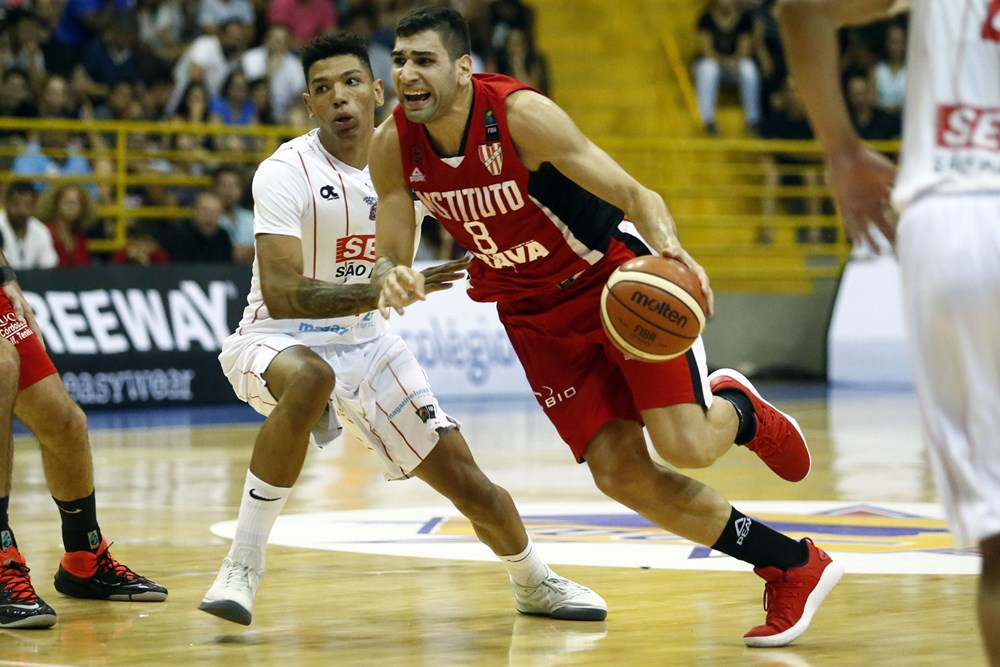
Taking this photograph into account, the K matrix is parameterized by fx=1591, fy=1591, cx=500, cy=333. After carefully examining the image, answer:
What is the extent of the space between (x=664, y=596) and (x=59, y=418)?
2.35 metres

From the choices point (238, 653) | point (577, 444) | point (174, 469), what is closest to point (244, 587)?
point (238, 653)

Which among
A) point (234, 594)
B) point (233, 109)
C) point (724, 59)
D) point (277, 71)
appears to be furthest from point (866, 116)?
point (234, 594)

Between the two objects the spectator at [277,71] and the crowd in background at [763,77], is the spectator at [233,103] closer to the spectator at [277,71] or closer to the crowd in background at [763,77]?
the spectator at [277,71]

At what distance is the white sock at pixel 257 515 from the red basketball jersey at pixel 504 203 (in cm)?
109

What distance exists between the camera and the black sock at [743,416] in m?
5.58

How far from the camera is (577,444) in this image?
215 inches

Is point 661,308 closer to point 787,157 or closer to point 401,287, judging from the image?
point 401,287

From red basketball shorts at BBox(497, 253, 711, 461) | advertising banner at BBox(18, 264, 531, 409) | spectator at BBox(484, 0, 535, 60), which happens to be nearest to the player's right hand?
red basketball shorts at BBox(497, 253, 711, 461)

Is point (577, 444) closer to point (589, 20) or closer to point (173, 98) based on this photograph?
point (173, 98)

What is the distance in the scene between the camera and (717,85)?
821 inches

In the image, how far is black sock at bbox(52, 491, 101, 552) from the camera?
239 inches

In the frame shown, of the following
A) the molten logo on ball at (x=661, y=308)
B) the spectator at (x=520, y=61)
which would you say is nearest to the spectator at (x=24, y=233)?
the spectator at (x=520, y=61)

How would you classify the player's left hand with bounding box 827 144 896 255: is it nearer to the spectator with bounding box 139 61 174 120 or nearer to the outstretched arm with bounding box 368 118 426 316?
the outstretched arm with bounding box 368 118 426 316

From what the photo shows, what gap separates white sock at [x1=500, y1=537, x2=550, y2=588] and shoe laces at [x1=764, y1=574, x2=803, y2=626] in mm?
875
